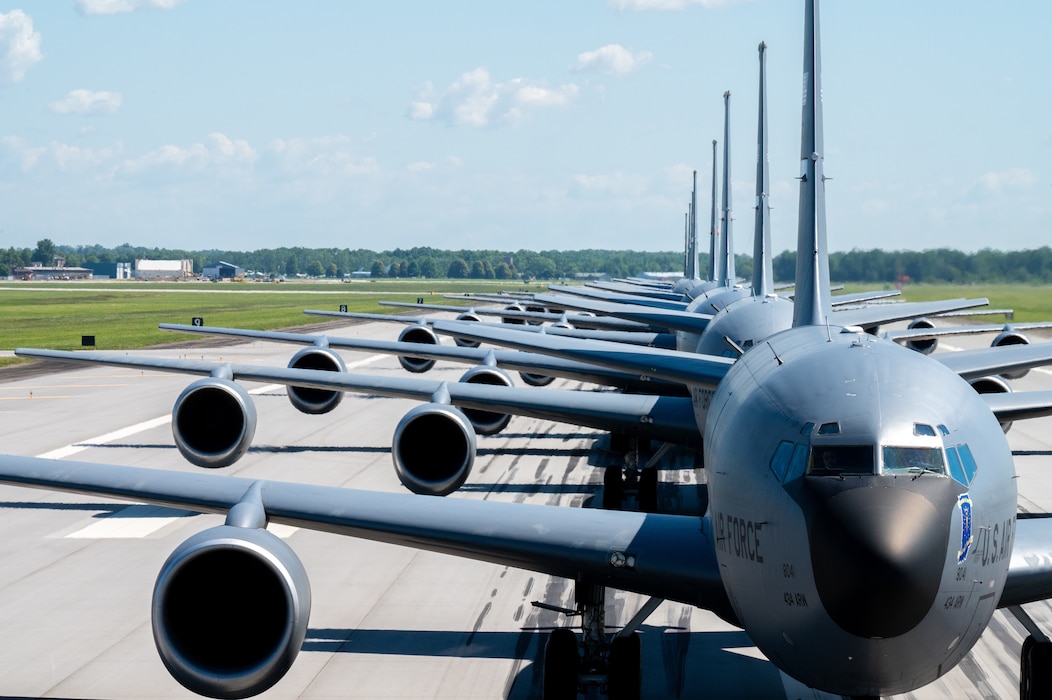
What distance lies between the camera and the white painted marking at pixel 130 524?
1808 centimetres

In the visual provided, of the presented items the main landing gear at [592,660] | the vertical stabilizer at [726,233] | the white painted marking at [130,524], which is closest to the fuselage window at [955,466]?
the main landing gear at [592,660]

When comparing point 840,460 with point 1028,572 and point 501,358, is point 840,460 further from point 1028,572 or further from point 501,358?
point 501,358

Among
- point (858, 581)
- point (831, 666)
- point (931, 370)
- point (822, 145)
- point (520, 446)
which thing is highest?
point (822, 145)

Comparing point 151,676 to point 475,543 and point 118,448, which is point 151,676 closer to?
point 475,543

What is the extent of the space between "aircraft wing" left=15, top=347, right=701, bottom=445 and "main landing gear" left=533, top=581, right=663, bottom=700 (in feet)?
21.1

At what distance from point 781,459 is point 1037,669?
4889mm

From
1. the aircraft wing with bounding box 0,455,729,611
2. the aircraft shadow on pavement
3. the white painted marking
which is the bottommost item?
the aircraft shadow on pavement

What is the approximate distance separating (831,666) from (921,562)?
102 cm

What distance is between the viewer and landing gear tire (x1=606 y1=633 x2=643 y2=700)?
410 inches

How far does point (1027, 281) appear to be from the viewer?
177ft

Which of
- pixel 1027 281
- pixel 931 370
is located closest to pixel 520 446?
pixel 931 370

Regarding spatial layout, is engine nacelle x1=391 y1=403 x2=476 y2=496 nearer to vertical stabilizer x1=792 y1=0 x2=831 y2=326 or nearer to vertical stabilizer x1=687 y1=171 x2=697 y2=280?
vertical stabilizer x1=792 y1=0 x2=831 y2=326

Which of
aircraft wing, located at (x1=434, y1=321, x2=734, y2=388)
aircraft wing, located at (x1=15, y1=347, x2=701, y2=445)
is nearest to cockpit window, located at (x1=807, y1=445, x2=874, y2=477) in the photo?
aircraft wing, located at (x1=434, y1=321, x2=734, y2=388)

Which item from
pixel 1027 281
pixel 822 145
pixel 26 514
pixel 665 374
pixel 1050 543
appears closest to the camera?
pixel 1050 543
